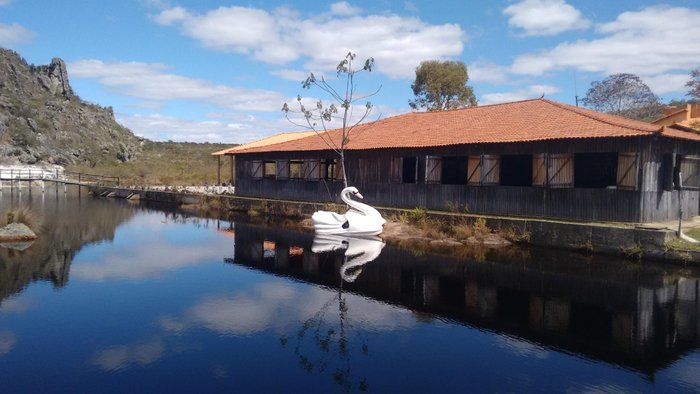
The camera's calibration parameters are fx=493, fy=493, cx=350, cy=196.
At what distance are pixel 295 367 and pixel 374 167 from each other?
17.9 metres

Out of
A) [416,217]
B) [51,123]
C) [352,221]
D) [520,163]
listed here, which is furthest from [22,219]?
[51,123]

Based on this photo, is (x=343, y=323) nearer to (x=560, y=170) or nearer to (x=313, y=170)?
(x=560, y=170)

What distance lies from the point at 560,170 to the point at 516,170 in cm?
327

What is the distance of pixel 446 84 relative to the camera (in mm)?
48688

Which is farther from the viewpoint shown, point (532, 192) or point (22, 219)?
point (532, 192)

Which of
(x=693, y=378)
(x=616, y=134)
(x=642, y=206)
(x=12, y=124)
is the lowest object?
(x=693, y=378)

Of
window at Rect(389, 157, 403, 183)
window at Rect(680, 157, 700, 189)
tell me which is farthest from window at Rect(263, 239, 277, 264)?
window at Rect(680, 157, 700, 189)

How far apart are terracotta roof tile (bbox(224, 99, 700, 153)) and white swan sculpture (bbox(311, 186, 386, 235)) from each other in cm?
419

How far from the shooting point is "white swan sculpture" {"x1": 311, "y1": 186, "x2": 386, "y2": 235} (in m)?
18.9

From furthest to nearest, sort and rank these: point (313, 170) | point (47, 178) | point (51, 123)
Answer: point (51, 123)
point (47, 178)
point (313, 170)

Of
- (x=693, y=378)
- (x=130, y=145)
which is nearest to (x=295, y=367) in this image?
(x=693, y=378)

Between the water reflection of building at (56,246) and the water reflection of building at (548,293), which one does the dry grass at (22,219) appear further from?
the water reflection of building at (548,293)

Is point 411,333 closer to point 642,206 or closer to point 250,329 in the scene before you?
point 250,329

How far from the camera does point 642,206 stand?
51.4ft
